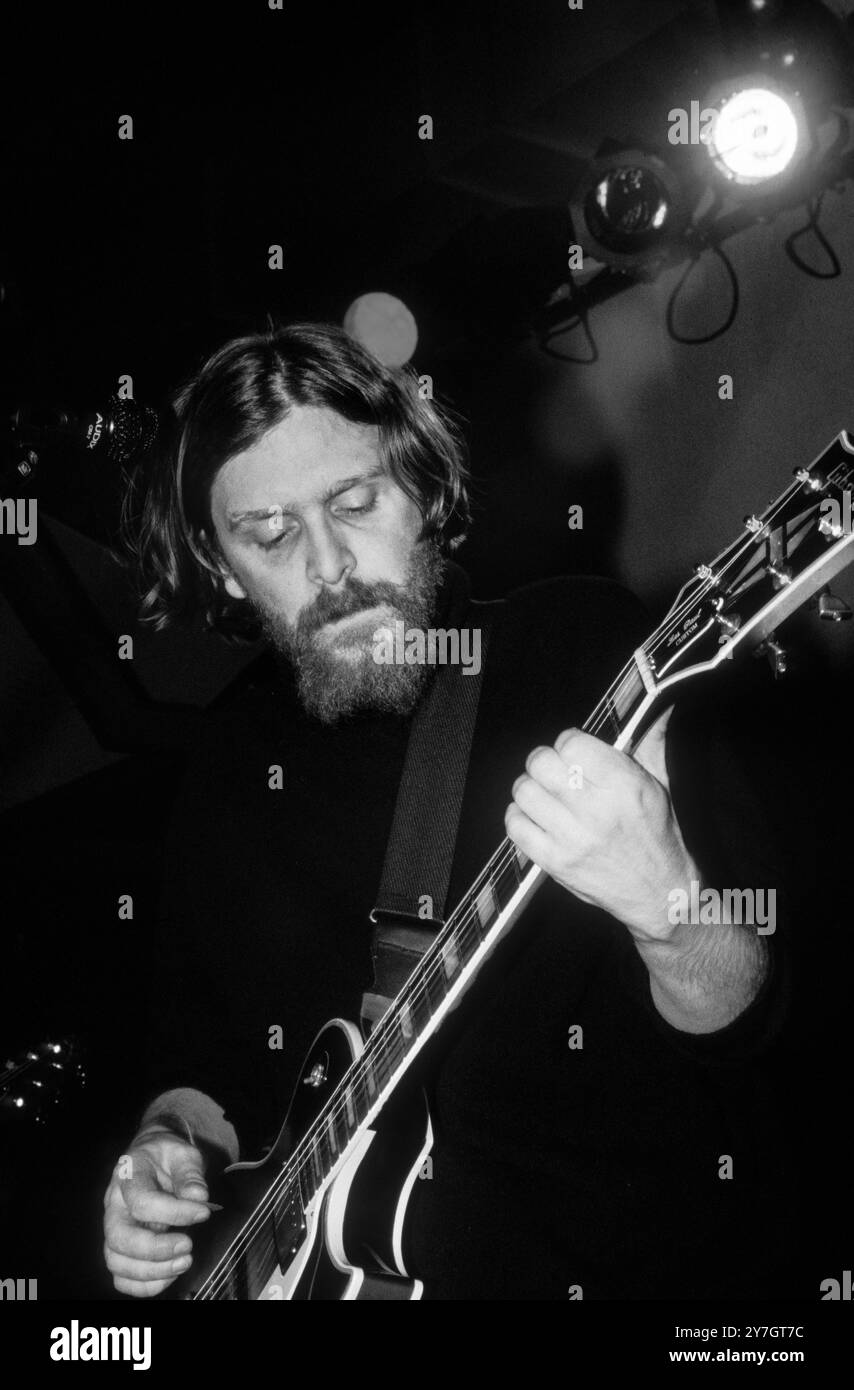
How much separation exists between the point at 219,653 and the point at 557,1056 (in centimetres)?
353

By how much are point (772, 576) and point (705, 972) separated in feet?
1.87

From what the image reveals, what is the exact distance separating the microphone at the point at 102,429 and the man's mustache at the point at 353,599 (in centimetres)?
139

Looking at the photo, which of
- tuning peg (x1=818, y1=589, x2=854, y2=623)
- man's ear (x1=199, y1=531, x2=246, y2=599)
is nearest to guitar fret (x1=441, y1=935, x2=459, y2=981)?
tuning peg (x1=818, y1=589, x2=854, y2=623)

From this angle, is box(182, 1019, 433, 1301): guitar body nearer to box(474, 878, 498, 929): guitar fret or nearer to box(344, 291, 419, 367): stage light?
box(474, 878, 498, 929): guitar fret

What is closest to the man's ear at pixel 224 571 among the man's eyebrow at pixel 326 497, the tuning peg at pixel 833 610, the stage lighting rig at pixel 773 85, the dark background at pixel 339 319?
the man's eyebrow at pixel 326 497

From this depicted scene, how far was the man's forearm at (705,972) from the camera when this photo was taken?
1.38 m

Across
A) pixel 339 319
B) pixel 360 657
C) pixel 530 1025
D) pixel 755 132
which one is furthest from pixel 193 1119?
pixel 339 319

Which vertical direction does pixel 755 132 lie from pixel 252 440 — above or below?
above

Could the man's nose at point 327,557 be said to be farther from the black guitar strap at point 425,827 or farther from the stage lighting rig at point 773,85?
the stage lighting rig at point 773,85

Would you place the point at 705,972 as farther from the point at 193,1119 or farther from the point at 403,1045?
the point at 193,1119

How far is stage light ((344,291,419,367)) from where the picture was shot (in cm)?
414

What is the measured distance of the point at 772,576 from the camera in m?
1.24

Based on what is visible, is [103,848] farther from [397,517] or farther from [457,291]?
[457,291]
